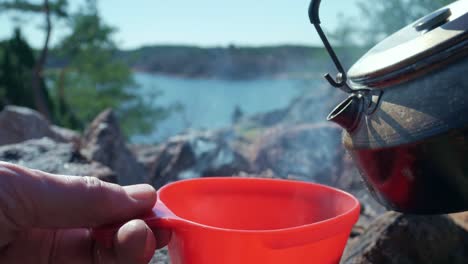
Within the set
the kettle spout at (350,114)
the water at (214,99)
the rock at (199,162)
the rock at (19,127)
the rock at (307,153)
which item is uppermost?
the kettle spout at (350,114)

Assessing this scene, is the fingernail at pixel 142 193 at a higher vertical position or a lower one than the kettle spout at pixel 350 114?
lower

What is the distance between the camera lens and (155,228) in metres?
0.92

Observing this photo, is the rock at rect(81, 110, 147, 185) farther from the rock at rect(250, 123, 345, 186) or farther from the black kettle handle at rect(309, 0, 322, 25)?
the black kettle handle at rect(309, 0, 322, 25)

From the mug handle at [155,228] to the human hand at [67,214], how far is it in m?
0.01

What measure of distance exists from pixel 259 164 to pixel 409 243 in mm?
3049

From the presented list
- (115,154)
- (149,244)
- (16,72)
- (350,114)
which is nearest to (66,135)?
(115,154)

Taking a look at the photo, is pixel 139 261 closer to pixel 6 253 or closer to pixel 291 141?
pixel 6 253

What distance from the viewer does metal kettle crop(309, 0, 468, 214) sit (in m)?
1.05

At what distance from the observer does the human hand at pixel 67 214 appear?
2.76 feet

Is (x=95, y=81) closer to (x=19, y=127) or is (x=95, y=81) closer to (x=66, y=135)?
(x=66, y=135)

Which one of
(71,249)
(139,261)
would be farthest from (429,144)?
(71,249)

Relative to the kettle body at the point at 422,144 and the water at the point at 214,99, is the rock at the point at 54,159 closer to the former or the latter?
the kettle body at the point at 422,144

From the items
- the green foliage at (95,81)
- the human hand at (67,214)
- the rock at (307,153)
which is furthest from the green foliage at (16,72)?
the human hand at (67,214)

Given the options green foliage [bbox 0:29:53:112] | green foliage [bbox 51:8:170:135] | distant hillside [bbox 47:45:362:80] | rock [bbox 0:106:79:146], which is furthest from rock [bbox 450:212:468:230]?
distant hillside [bbox 47:45:362:80]
